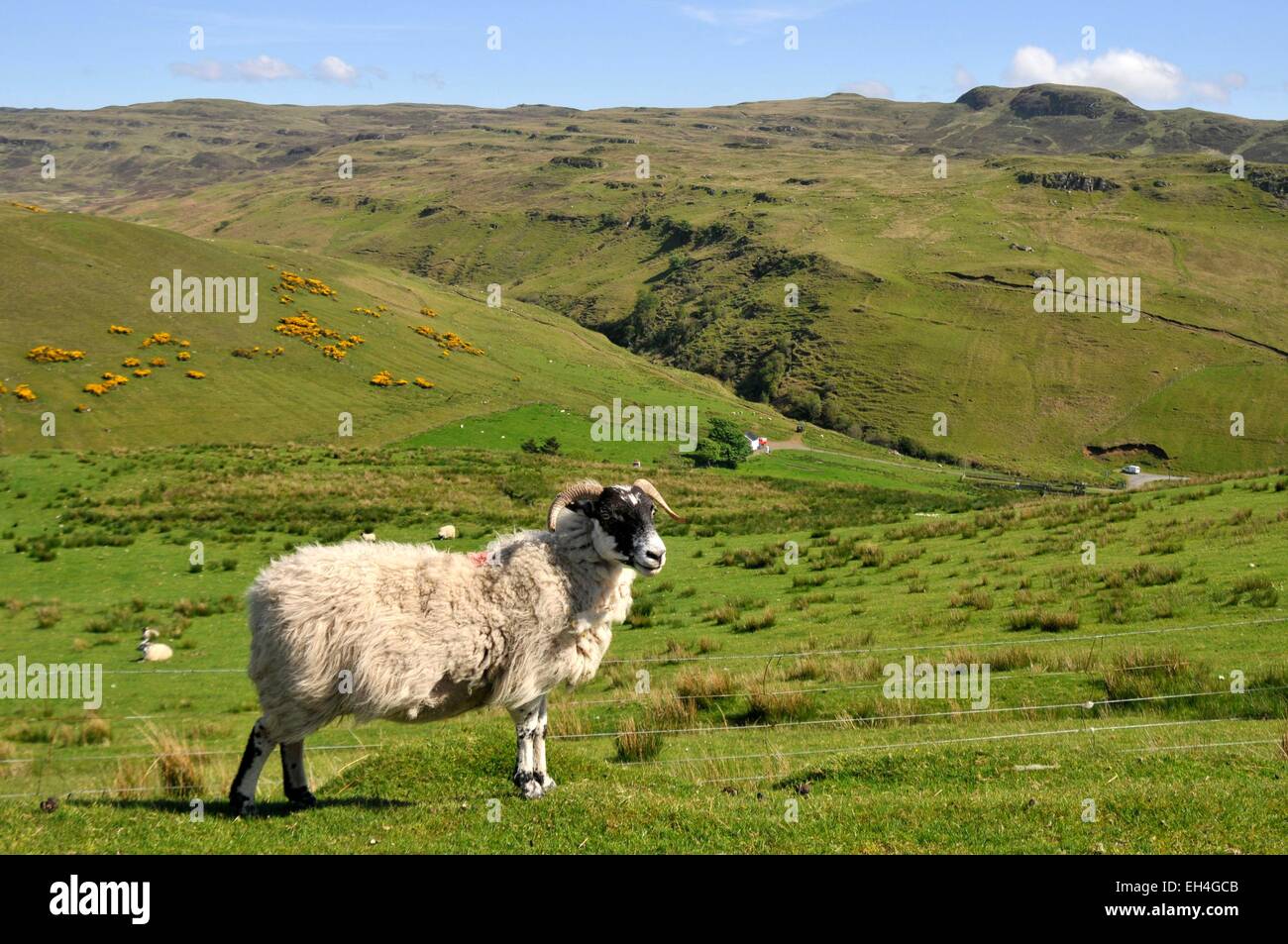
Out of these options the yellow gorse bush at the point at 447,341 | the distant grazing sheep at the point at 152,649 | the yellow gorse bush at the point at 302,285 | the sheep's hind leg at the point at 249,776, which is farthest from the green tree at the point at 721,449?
the sheep's hind leg at the point at 249,776

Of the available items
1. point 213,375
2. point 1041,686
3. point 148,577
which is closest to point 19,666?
point 148,577

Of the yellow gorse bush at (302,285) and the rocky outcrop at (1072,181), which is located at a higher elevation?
the rocky outcrop at (1072,181)

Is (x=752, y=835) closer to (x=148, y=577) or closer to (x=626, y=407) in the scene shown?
(x=148, y=577)

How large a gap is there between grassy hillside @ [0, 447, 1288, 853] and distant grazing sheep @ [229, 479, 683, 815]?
84cm

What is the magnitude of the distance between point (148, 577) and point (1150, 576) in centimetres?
2544

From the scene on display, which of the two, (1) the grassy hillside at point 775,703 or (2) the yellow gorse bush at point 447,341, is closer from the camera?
(1) the grassy hillside at point 775,703

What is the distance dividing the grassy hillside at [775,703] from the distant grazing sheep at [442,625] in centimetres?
84

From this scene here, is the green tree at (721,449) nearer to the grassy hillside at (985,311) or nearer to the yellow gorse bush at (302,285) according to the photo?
the grassy hillside at (985,311)

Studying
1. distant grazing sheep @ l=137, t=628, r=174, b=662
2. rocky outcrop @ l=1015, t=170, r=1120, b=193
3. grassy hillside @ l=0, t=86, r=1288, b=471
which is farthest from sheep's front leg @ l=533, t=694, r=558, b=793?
rocky outcrop @ l=1015, t=170, r=1120, b=193

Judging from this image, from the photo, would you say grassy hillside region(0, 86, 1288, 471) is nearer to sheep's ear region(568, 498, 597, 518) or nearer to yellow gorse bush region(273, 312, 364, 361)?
yellow gorse bush region(273, 312, 364, 361)

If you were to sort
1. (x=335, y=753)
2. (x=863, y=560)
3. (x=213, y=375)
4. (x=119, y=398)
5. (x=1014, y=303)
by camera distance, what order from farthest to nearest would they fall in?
(x=1014, y=303) < (x=213, y=375) < (x=119, y=398) < (x=863, y=560) < (x=335, y=753)

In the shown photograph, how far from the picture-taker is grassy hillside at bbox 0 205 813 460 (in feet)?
201

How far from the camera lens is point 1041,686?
47.7 feet

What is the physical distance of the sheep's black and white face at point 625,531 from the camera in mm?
9789
